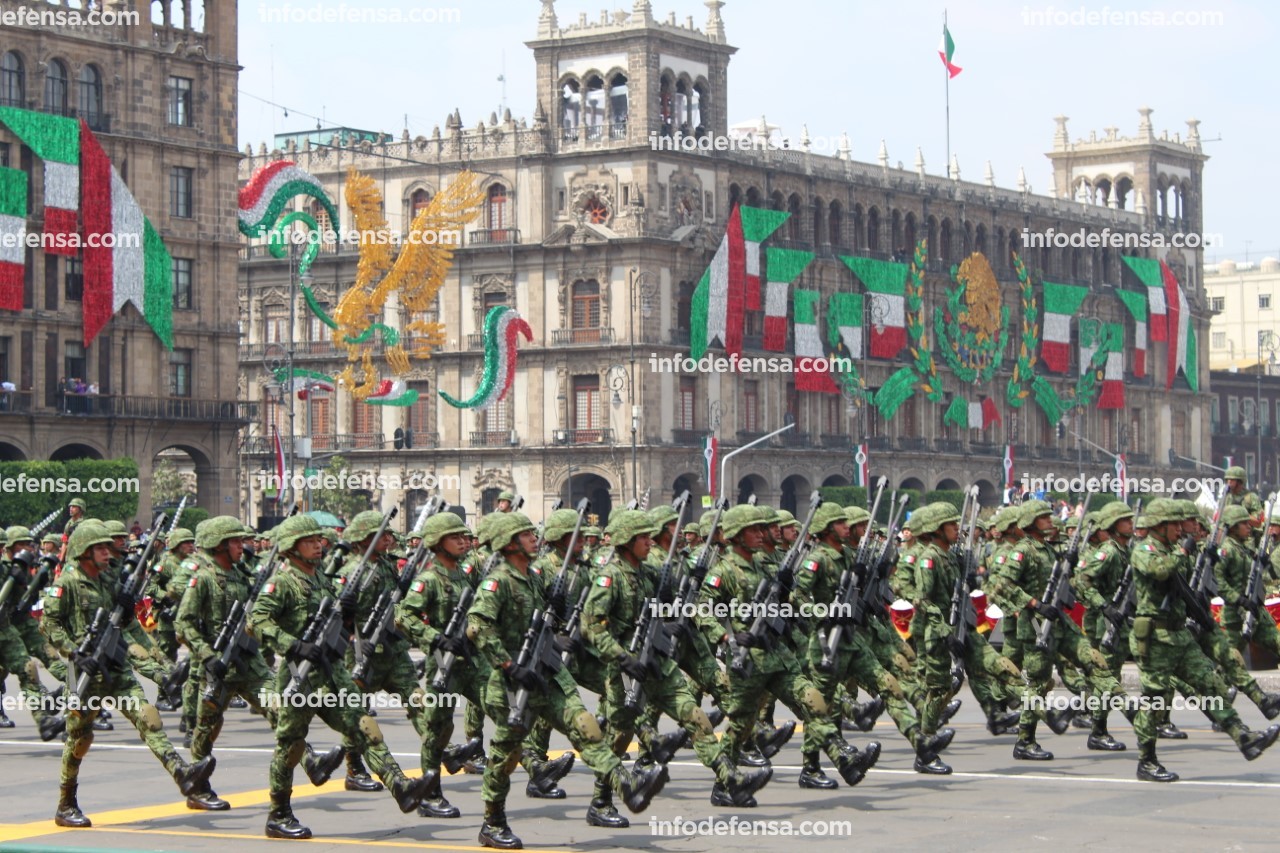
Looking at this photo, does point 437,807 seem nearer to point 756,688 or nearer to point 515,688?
point 515,688

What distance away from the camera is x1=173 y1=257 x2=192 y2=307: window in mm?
59781

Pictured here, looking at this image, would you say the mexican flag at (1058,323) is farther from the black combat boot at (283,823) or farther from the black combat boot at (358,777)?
the black combat boot at (283,823)

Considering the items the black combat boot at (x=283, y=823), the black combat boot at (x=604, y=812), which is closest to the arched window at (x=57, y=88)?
the black combat boot at (x=283, y=823)

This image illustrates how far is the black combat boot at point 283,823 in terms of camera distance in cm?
1560

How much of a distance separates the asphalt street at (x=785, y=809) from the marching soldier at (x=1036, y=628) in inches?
17.1

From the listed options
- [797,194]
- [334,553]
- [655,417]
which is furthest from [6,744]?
[797,194]

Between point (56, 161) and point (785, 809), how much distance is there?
4231 centimetres

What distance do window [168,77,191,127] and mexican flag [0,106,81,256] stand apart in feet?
12.2

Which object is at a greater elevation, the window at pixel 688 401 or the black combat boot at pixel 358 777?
the window at pixel 688 401

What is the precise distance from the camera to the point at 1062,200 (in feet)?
309

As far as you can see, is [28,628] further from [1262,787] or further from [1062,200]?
[1062,200]

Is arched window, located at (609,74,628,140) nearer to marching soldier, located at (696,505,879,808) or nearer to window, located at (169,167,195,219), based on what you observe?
window, located at (169,167,195,219)

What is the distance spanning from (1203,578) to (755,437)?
5538cm

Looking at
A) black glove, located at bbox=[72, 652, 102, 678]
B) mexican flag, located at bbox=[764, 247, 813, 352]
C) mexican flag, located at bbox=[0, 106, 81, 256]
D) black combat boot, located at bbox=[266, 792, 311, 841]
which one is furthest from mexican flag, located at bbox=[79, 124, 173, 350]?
black combat boot, located at bbox=[266, 792, 311, 841]
